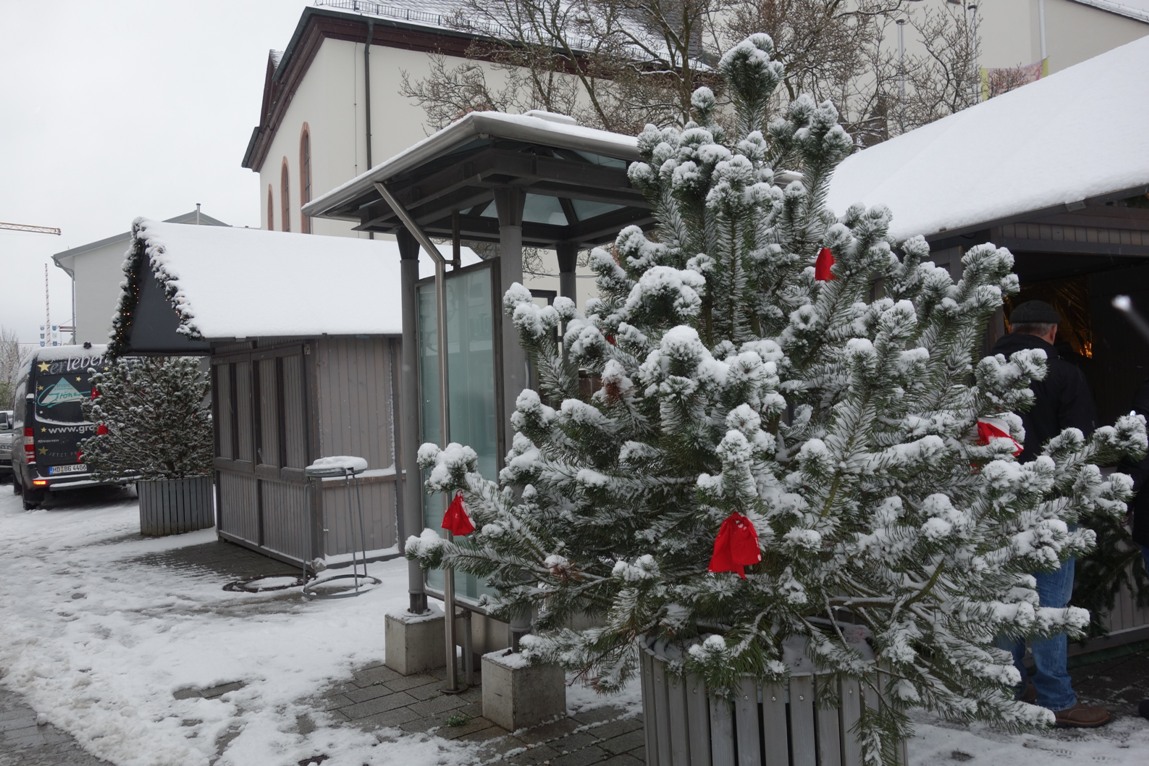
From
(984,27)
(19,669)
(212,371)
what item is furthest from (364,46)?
(984,27)

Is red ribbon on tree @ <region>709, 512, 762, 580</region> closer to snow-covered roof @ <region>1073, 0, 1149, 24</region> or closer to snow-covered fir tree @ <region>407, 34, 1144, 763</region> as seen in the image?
snow-covered fir tree @ <region>407, 34, 1144, 763</region>

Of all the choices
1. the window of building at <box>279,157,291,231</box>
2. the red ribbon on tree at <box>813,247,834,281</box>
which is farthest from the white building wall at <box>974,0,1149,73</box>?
the red ribbon on tree at <box>813,247,834,281</box>

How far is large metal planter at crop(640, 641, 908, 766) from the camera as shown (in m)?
2.57

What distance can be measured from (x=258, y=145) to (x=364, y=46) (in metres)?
12.1

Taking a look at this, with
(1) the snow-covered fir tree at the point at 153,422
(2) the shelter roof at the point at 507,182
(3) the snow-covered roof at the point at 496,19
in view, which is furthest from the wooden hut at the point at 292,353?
(3) the snow-covered roof at the point at 496,19

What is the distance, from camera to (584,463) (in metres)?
2.87

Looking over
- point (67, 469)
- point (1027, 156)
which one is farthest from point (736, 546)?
point (67, 469)

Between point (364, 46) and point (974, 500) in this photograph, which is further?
point (364, 46)

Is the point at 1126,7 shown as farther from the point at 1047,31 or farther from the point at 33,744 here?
the point at 33,744

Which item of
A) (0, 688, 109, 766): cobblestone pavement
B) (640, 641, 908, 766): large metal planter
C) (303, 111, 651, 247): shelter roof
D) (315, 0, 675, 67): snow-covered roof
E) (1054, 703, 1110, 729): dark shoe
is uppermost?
(315, 0, 675, 67): snow-covered roof

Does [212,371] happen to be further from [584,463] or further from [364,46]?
[364,46]

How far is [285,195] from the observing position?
26109mm

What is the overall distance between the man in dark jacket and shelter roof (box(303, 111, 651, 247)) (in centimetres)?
213

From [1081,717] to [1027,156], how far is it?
3.37 m
